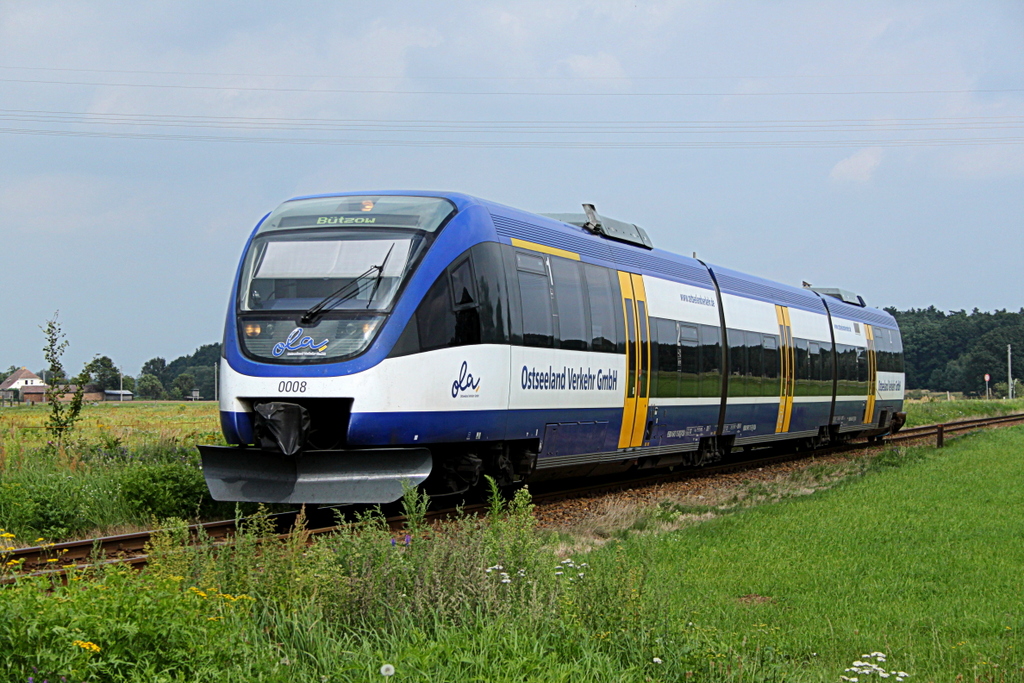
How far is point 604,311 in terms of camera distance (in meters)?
14.8

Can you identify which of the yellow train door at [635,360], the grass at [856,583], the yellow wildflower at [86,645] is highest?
the yellow train door at [635,360]

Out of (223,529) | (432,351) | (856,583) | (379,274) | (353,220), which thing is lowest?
(856,583)

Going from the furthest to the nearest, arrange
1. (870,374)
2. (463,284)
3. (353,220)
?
(870,374) → (353,220) → (463,284)

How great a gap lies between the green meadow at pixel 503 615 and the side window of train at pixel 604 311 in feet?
16.1

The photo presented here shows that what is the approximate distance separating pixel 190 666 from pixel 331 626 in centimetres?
114

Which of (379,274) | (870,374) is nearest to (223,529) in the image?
(379,274)

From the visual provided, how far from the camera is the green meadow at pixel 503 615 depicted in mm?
5266

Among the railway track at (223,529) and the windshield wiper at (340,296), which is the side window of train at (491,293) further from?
the railway track at (223,529)

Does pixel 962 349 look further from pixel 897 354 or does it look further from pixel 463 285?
pixel 463 285

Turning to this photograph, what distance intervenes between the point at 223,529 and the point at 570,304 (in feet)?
17.2

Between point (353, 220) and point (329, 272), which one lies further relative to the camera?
point (353, 220)

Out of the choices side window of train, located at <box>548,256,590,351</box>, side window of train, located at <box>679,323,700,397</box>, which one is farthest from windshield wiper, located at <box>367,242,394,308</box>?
side window of train, located at <box>679,323,700,397</box>

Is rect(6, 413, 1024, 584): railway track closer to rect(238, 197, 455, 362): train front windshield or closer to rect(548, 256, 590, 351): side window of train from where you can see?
rect(238, 197, 455, 362): train front windshield

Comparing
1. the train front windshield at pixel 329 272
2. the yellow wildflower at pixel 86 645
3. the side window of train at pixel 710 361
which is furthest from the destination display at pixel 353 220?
the side window of train at pixel 710 361
